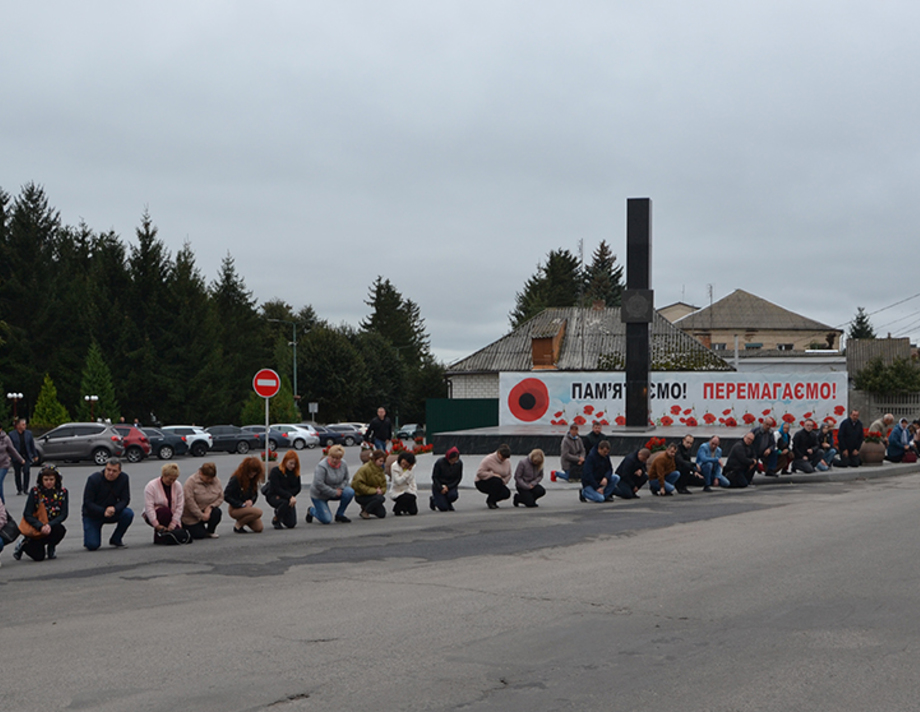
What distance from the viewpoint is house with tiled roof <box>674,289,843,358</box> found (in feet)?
329

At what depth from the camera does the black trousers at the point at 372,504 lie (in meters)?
15.7

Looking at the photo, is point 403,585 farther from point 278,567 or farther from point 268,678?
point 268,678

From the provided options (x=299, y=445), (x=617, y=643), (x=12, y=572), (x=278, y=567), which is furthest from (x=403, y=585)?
(x=299, y=445)

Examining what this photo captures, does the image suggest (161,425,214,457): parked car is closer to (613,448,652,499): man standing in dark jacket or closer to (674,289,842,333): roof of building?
(613,448,652,499): man standing in dark jacket

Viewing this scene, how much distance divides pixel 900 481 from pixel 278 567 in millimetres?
17352

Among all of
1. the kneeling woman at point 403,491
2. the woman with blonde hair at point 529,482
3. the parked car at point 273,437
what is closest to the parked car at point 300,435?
the parked car at point 273,437

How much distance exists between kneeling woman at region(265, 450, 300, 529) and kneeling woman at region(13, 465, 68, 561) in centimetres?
343

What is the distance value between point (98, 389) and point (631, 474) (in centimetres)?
4125

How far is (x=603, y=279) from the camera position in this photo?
10450cm

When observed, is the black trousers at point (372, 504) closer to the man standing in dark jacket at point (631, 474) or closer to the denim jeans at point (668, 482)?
the man standing in dark jacket at point (631, 474)

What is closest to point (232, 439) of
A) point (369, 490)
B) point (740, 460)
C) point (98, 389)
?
point (98, 389)

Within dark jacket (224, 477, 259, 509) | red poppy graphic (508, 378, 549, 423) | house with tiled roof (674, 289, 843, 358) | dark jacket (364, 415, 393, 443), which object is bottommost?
dark jacket (224, 477, 259, 509)

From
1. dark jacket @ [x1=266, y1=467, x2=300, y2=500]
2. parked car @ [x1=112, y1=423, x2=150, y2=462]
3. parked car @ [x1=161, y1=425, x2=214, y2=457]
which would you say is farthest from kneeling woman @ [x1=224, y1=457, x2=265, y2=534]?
parked car @ [x1=161, y1=425, x2=214, y2=457]

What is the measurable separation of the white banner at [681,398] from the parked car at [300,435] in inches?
877
